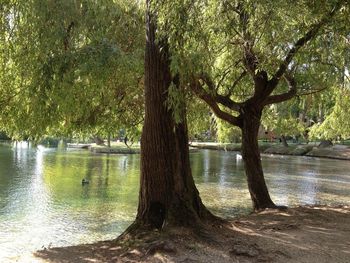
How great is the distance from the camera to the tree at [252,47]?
20.5 ft

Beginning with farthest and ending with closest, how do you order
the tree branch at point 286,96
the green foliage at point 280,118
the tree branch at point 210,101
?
the green foliage at point 280,118
the tree branch at point 286,96
the tree branch at point 210,101

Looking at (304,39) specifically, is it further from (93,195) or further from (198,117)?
(93,195)

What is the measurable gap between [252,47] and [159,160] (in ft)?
11.1

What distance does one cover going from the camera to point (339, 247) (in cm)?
689

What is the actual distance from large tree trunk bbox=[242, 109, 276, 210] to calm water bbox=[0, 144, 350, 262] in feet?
12.0

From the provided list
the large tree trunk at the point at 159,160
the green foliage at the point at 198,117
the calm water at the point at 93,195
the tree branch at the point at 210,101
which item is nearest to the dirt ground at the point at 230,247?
the large tree trunk at the point at 159,160

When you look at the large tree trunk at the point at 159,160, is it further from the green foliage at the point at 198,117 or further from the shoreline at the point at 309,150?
the shoreline at the point at 309,150

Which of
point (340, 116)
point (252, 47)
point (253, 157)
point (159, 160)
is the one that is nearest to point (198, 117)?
point (253, 157)

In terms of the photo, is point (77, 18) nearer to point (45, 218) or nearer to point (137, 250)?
point (137, 250)

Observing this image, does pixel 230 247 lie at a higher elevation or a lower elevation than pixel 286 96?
lower

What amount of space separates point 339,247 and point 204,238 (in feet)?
6.95

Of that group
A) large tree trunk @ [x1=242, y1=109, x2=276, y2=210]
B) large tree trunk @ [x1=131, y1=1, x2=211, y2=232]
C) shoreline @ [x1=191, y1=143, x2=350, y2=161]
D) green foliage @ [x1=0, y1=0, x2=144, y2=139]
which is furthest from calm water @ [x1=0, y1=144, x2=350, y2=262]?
shoreline @ [x1=191, y1=143, x2=350, y2=161]

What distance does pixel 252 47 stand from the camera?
922cm

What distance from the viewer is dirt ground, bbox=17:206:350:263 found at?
245 inches
